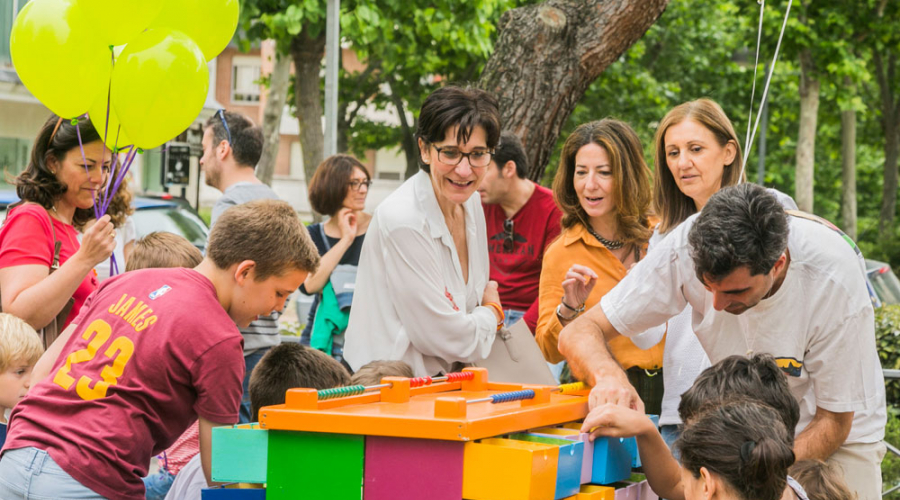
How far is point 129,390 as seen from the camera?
8.34 feet

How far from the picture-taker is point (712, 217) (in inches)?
101

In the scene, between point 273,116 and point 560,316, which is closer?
point 560,316

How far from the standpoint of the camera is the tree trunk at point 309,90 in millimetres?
13320

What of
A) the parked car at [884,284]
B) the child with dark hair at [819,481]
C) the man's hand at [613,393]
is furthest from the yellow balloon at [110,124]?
the parked car at [884,284]

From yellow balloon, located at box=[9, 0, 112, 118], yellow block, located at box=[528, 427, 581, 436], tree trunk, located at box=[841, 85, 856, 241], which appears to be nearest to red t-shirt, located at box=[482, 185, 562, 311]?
yellow balloon, located at box=[9, 0, 112, 118]

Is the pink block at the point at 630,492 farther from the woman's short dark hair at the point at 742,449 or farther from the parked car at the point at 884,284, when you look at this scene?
the parked car at the point at 884,284

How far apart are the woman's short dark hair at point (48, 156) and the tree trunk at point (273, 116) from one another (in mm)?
12168

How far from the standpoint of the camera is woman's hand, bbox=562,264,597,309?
3.38 m

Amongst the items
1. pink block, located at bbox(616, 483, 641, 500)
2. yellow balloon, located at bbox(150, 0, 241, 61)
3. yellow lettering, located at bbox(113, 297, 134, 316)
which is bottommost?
pink block, located at bbox(616, 483, 641, 500)

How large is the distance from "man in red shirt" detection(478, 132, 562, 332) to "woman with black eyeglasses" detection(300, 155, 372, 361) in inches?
24.6

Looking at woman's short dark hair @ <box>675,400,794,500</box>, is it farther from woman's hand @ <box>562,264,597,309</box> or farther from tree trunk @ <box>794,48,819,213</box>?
tree trunk @ <box>794,48,819,213</box>

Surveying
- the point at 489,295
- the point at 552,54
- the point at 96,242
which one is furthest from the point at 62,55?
the point at 552,54

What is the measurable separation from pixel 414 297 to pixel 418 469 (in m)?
1.31

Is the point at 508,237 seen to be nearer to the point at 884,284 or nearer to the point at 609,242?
the point at 609,242
